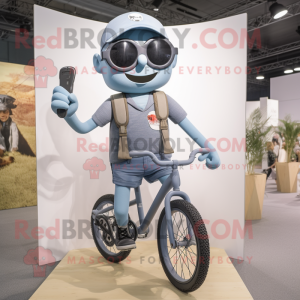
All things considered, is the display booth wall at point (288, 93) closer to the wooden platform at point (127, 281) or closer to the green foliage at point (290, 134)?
the green foliage at point (290, 134)

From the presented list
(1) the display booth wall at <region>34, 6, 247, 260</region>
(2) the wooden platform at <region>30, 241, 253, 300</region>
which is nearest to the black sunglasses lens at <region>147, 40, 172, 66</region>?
(1) the display booth wall at <region>34, 6, 247, 260</region>

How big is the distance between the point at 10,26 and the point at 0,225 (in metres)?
4.92

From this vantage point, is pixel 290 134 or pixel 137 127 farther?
pixel 290 134

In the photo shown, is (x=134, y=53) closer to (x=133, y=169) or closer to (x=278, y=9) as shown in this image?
(x=133, y=169)

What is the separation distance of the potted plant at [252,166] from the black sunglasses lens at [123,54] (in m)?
2.67

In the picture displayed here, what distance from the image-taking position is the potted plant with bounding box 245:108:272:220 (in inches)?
154

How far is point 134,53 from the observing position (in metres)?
1.72

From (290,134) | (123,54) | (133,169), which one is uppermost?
(123,54)

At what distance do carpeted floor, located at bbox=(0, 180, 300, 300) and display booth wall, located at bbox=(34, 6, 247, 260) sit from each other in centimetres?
26

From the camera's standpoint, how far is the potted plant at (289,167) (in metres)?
6.00

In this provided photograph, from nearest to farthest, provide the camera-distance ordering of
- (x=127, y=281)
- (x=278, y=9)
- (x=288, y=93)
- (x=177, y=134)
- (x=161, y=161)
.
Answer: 1. (x=161, y=161)
2. (x=127, y=281)
3. (x=177, y=134)
4. (x=278, y=9)
5. (x=288, y=93)

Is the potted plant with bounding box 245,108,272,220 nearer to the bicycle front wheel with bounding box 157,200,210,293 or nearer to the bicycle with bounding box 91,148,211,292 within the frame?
the bicycle with bounding box 91,148,211,292

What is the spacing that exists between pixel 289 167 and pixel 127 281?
508 cm

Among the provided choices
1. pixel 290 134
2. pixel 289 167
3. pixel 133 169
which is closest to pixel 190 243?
pixel 133 169
